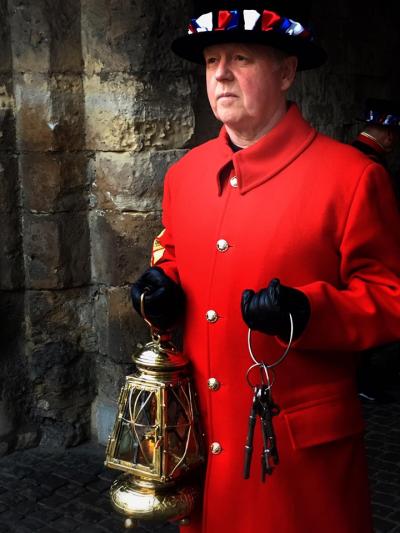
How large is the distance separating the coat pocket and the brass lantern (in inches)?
11.0

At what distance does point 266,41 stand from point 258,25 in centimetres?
4

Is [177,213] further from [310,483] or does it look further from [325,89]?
[325,89]

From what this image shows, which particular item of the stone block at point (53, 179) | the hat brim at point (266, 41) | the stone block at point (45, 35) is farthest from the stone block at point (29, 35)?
the hat brim at point (266, 41)

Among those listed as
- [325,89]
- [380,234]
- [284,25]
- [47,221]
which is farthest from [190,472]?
[325,89]

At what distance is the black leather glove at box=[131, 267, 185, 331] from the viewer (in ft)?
6.98

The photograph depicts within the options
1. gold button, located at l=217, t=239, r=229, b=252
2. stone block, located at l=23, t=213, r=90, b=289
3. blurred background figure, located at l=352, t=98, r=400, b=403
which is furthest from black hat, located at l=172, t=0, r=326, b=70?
blurred background figure, located at l=352, t=98, r=400, b=403

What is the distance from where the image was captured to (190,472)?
6.97 feet

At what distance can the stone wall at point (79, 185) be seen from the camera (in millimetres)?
3795

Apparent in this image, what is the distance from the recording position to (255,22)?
6.35 ft


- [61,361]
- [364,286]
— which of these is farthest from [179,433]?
[61,361]

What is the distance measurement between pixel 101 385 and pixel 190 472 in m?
2.19

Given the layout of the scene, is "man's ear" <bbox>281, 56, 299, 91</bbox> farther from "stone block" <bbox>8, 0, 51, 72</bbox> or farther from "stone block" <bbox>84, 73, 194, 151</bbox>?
"stone block" <bbox>8, 0, 51, 72</bbox>

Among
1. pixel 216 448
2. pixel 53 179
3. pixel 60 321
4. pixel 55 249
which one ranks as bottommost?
pixel 60 321

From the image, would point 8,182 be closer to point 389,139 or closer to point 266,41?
point 266,41
